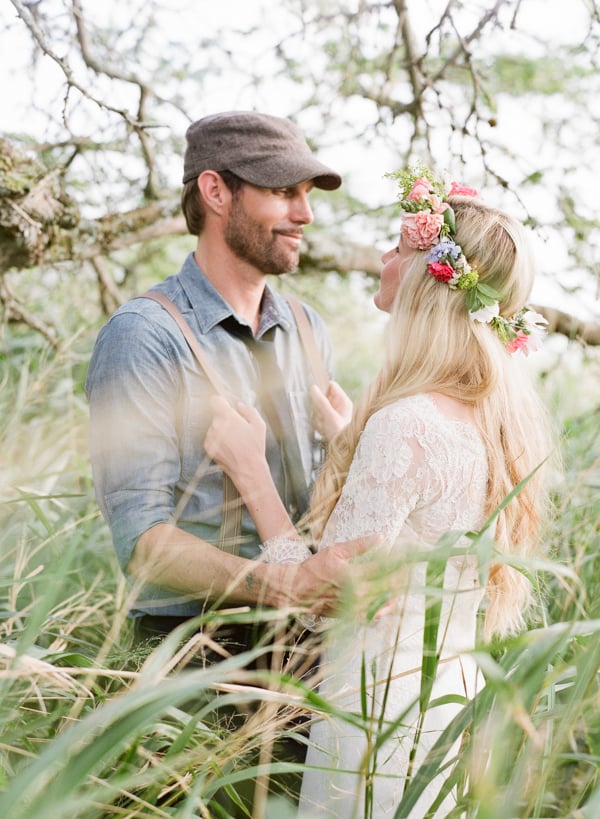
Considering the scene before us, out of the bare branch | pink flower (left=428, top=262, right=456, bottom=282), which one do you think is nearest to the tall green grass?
pink flower (left=428, top=262, right=456, bottom=282)

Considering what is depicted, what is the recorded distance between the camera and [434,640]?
1469 millimetres

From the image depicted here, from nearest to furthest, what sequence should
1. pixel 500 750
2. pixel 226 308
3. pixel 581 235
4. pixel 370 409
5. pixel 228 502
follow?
pixel 500 750
pixel 370 409
pixel 228 502
pixel 226 308
pixel 581 235

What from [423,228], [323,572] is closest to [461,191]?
[423,228]

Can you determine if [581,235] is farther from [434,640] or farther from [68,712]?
[68,712]

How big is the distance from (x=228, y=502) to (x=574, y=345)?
275cm

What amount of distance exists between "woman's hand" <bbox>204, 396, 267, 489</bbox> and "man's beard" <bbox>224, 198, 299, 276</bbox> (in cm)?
70

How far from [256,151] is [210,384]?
2.99 ft

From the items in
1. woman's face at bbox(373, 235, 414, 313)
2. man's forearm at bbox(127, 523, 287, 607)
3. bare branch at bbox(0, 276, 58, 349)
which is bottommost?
man's forearm at bbox(127, 523, 287, 607)

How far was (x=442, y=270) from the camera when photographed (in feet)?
7.50

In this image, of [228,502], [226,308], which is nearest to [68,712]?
[228,502]

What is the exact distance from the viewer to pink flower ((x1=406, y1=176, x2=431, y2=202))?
2.46 m

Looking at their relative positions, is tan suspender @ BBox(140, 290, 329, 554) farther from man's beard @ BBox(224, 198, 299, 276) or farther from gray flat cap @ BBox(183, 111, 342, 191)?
gray flat cap @ BBox(183, 111, 342, 191)

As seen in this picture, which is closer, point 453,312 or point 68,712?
point 68,712

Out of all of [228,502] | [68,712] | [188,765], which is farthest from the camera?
[228,502]
